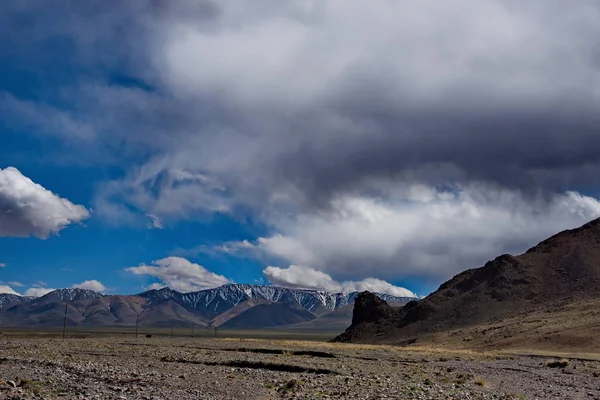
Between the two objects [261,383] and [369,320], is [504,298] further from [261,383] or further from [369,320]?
[261,383]

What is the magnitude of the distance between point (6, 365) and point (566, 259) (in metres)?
170

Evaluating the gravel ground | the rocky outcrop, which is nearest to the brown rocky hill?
the rocky outcrop

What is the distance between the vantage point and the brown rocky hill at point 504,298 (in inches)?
5453

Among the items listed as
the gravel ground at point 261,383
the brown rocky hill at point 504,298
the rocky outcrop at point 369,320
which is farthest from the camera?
the rocky outcrop at point 369,320

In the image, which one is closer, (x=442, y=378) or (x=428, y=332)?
(x=442, y=378)

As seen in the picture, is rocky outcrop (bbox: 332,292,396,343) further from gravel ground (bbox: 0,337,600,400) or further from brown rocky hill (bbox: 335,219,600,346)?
gravel ground (bbox: 0,337,600,400)

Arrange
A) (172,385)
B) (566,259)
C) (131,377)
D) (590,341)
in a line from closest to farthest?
1. (172,385)
2. (131,377)
3. (590,341)
4. (566,259)

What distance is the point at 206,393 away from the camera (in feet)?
93.7

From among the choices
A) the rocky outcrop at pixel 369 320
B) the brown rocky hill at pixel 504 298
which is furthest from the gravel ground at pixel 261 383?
the rocky outcrop at pixel 369 320

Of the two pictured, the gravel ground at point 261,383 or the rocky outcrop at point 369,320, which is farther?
the rocky outcrop at point 369,320

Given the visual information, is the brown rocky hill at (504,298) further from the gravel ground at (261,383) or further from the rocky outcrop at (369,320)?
the gravel ground at (261,383)

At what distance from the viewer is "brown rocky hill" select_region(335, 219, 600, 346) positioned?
454 feet

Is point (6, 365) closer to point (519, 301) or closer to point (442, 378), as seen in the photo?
point (442, 378)

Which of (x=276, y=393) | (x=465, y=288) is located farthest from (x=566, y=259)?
(x=276, y=393)
